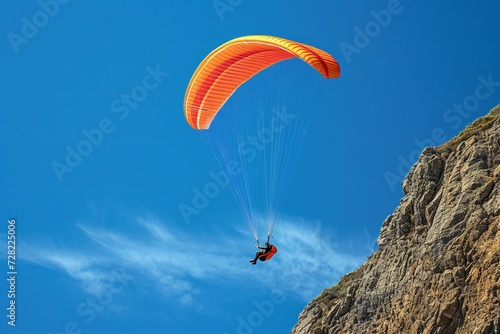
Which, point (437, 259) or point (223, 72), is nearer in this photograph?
point (437, 259)

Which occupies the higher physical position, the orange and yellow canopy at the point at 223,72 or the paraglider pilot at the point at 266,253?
the orange and yellow canopy at the point at 223,72

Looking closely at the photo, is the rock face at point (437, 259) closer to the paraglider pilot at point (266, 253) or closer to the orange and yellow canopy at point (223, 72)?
the paraglider pilot at point (266, 253)

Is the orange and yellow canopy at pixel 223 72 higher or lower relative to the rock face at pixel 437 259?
higher

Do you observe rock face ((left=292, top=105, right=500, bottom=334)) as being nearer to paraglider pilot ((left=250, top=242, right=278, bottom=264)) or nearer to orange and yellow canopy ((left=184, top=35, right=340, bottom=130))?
paraglider pilot ((left=250, top=242, right=278, bottom=264))

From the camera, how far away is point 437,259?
2964cm

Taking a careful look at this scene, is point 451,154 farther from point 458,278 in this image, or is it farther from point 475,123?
point 458,278

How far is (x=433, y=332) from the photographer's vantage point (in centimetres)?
2773

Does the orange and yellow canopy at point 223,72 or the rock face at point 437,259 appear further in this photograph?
the orange and yellow canopy at point 223,72

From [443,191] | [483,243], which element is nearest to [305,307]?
[443,191]

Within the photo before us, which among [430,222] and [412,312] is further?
[430,222]

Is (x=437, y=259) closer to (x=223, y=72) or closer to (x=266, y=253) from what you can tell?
(x=266, y=253)

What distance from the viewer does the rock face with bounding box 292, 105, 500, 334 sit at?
2731 centimetres

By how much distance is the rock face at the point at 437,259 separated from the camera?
89.6ft

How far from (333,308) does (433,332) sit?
837cm
